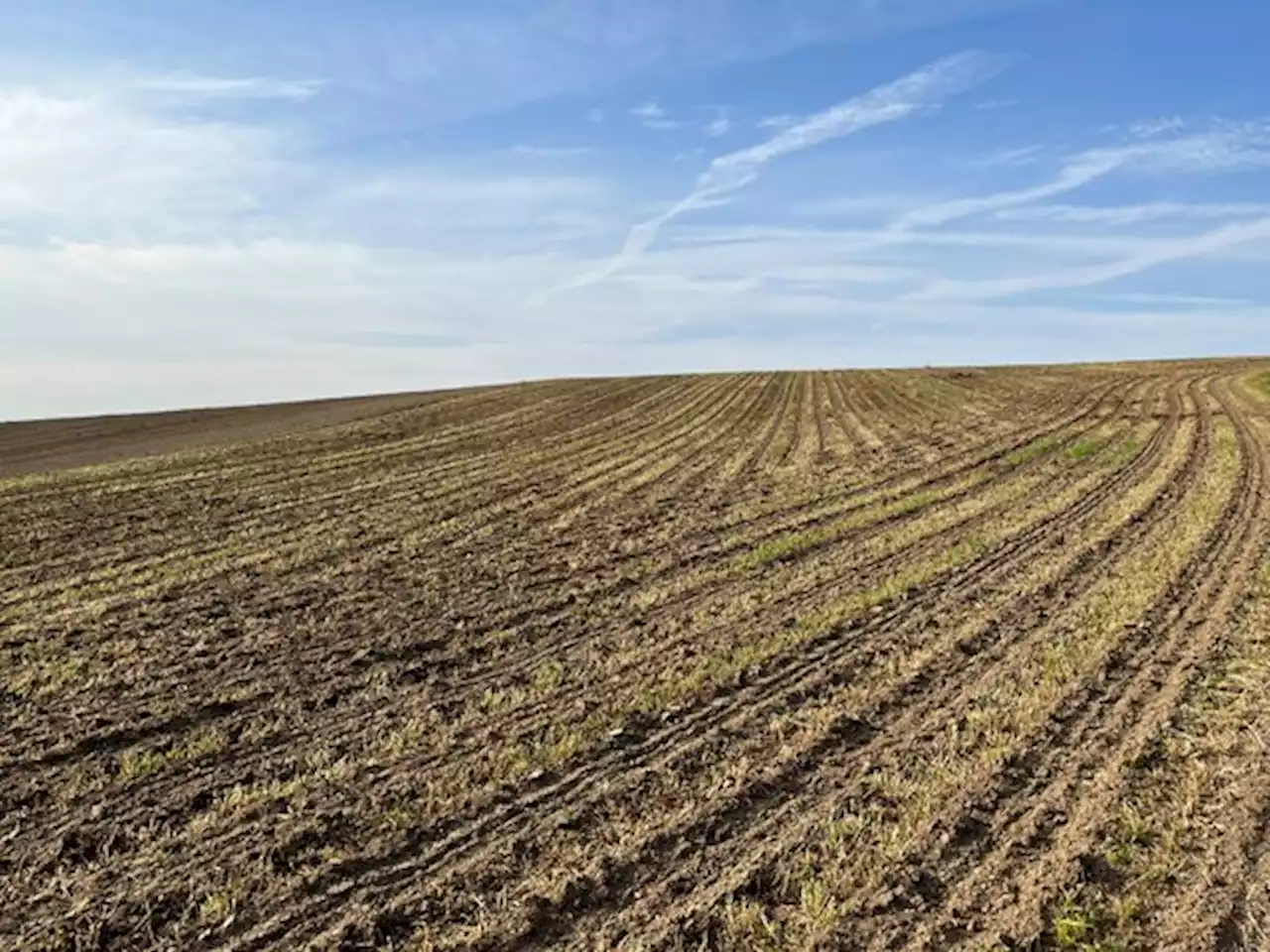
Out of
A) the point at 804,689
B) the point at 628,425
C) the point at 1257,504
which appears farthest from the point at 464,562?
the point at 628,425

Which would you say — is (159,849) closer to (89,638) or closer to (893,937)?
(893,937)

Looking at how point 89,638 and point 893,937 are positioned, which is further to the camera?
point 89,638

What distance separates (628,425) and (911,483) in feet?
41.6

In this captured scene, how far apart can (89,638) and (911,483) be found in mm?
12178

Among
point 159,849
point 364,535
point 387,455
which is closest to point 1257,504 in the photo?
point 364,535

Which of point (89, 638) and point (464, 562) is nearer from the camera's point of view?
point (89, 638)

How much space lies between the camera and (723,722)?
255 inches

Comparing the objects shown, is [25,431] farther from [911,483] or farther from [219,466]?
[911,483]

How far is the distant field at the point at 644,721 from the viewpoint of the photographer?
4.43 m

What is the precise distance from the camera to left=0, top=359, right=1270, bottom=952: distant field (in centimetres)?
443

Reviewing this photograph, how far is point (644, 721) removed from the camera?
6.54 m

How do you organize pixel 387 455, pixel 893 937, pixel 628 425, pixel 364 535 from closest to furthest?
pixel 893 937 → pixel 364 535 → pixel 387 455 → pixel 628 425

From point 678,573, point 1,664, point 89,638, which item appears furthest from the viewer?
point 678,573

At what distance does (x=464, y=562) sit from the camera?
37.9 feet
